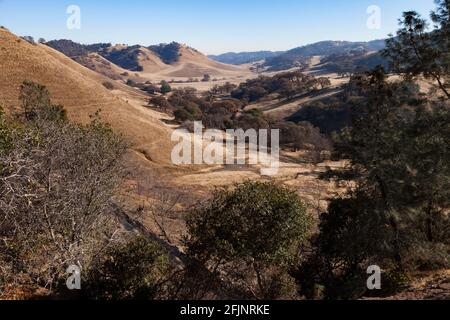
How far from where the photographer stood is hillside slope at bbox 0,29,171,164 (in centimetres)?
5556

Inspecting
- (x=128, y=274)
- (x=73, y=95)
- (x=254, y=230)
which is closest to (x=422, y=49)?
(x=254, y=230)

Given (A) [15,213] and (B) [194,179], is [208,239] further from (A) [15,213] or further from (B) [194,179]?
(B) [194,179]

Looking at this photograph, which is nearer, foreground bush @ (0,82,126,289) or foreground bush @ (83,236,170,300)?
foreground bush @ (0,82,126,289)

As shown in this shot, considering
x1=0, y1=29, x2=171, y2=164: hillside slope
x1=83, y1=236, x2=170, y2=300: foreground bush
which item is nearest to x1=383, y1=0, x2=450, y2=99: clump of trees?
x1=83, y1=236, x2=170, y2=300: foreground bush

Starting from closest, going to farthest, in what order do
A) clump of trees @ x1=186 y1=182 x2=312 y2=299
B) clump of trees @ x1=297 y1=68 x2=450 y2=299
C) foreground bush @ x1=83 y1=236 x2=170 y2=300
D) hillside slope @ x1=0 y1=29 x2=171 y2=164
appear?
foreground bush @ x1=83 y1=236 x2=170 y2=300, clump of trees @ x1=186 y1=182 x2=312 y2=299, clump of trees @ x1=297 y1=68 x2=450 y2=299, hillside slope @ x1=0 y1=29 x2=171 y2=164

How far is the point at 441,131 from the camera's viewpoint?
17.2 m

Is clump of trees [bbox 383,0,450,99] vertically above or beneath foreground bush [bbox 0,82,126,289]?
above

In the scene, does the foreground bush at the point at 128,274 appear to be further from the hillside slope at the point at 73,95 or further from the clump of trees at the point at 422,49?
the hillside slope at the point at 73,95

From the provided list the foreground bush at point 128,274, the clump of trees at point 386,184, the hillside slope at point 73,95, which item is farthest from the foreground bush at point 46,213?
the hillside slope at point 73,95

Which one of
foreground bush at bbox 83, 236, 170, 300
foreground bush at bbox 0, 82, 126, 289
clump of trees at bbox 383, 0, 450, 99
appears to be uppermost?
clump of trees at bbox 383, 0, 450, 99

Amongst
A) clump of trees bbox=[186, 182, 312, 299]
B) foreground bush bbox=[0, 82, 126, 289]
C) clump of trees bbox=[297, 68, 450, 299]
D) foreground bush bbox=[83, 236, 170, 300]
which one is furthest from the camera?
clump of trees bbox=[297, 68, 450, 299]

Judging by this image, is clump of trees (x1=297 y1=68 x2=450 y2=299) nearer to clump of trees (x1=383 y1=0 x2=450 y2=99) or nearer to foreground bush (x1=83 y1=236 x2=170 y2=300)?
clump of trees (x1=383 y1=0 x2=450 y2=99)
